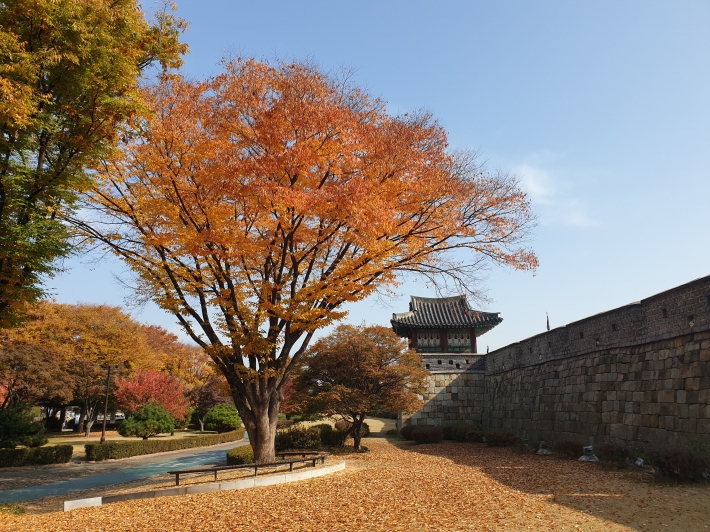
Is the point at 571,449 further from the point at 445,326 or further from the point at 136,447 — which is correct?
the point at 136,447

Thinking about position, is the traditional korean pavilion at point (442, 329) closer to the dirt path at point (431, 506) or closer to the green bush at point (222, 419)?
the green bush at point (222, 419)

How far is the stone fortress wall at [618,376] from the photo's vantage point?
10.8 m

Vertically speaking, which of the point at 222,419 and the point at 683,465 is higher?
the point at 683,465

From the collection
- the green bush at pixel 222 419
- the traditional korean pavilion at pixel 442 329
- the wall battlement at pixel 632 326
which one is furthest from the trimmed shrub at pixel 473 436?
the green bush at pixel 222 419

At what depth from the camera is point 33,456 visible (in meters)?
21.6

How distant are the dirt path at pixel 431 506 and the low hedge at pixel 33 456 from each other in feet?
50.7

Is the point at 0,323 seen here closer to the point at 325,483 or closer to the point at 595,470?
the point at 325,483

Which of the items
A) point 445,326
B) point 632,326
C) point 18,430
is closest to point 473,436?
point 445,326

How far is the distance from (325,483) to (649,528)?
6.31 m

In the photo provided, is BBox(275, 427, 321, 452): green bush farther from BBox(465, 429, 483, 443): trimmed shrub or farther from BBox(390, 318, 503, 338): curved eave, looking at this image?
BBox(390, 318, 503, 338): curved eave

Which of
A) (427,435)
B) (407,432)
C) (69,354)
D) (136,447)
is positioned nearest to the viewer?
(427,435)

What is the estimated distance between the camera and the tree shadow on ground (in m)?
6.58

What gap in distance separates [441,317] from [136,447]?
17753 millimetres

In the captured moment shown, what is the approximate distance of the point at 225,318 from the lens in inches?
492
